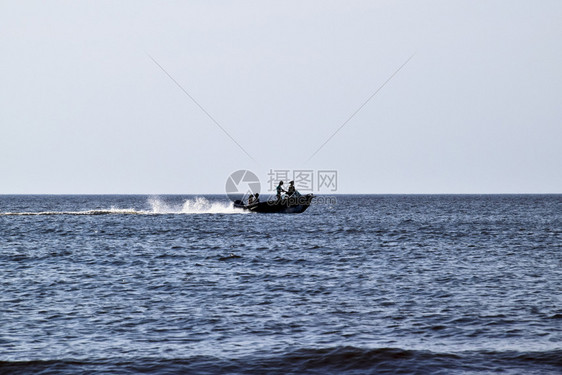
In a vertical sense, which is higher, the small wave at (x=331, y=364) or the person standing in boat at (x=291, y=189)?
the person standing in boat at (x=291, y=189)

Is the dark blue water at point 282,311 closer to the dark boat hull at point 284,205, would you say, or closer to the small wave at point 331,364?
the small wave at point 331,364

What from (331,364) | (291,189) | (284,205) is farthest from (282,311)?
(284,205)

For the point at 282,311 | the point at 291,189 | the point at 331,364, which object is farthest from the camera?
the point at 291,189

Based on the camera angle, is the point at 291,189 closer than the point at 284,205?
Yes

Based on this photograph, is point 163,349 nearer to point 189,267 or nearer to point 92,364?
point 92,364

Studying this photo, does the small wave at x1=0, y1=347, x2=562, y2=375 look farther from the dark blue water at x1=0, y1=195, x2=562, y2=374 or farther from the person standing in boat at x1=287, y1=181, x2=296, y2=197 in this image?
the person standing in boat at x1=287, y1=181, x2=296, y2=197

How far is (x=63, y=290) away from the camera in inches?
829

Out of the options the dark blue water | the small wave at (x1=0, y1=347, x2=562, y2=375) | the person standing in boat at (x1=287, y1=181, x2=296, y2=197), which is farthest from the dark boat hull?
the small wave at (x1=0, y1=347, x2=562, y2=375)

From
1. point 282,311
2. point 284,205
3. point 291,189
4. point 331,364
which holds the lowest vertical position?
point 331,364

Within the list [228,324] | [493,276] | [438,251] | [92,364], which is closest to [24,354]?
[92,364]

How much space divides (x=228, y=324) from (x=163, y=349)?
2.54 m

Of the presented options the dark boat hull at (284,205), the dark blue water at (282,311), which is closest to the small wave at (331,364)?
the dark blue water at (282,311)

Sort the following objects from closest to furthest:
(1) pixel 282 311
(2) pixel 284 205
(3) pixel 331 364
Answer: (3) pixel 331 364, (1) pixel 282 311, (2) pixel 284 205

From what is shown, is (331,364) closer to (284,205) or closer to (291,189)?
(291,189)
